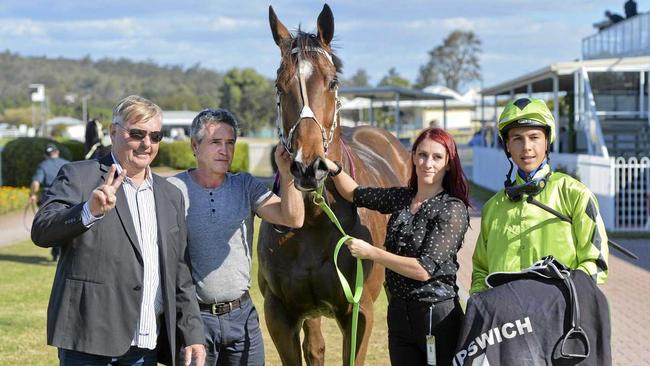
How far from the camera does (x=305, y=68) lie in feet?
12.5

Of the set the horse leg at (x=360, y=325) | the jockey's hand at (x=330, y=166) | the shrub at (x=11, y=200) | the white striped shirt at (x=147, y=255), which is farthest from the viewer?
the shrub at (x=11, y=200)

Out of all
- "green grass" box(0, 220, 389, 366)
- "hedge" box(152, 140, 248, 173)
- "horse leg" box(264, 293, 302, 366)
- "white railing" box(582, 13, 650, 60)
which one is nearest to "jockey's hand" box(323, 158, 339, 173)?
"horse leg" box(264, 293, 302, 366)

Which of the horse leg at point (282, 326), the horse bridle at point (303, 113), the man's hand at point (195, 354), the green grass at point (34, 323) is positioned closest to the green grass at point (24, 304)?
the green grass at point (34, 323)

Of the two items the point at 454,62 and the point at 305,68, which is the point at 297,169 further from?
the point at 454,62

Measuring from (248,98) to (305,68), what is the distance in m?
72.4

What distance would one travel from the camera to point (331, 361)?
6.50m

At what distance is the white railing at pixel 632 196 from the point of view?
1430 cm

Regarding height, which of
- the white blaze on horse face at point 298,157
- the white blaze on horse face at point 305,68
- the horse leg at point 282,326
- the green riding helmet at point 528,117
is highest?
the white blaze on horse face at point 305,68

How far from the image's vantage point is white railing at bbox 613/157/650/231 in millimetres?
14297

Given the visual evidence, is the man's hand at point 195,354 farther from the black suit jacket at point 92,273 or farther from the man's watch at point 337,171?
the man's watch at point 337,171

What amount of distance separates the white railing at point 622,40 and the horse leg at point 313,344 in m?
19.3

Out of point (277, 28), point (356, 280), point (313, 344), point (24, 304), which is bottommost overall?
point (24, 304)

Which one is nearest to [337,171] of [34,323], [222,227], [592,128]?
[222,227]

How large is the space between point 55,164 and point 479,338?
9.65 meters
